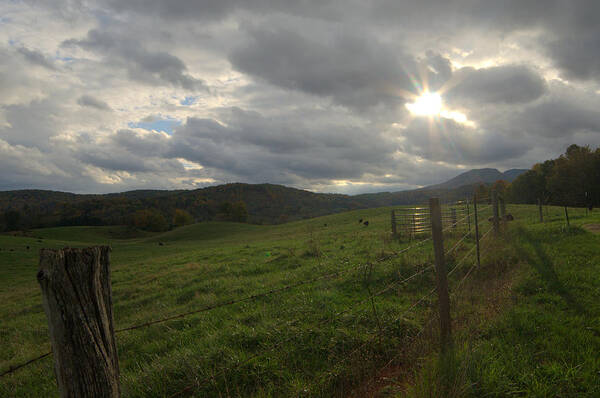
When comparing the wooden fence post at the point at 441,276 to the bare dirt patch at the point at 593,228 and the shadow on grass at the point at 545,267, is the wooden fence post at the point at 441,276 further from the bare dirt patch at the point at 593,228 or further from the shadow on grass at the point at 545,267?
the bare dirt patch at the point at 593,228

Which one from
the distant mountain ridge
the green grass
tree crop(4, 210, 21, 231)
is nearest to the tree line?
the distant mountain ridge

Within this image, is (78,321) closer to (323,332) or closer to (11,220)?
(323,332)

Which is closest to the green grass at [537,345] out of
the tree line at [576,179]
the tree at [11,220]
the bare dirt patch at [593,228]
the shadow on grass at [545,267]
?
the shadow on grass at [545,267]

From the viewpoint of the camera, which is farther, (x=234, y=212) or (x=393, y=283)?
(x=234, y=212)

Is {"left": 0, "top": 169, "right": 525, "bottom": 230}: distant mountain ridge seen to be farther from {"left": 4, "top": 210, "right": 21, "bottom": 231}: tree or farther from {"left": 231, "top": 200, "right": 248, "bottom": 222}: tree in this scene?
{"left": 231, "top": 200, "right": 248, "bottom": 222}: tree

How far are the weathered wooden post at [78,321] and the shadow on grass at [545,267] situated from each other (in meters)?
7.22

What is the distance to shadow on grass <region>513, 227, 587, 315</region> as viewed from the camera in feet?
19.7

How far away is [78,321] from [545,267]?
9947 mm

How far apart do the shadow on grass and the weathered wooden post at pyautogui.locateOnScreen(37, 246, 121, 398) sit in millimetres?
7219

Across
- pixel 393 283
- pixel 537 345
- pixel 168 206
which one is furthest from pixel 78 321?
pixel 168 206

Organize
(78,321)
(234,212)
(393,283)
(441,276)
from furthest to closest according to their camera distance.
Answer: (234,212) → (393,283) → (441,276) → (78,321)

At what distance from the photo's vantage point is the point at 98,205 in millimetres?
124000

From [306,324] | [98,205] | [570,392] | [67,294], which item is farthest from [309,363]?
[98,205]

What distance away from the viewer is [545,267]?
8.07 m
